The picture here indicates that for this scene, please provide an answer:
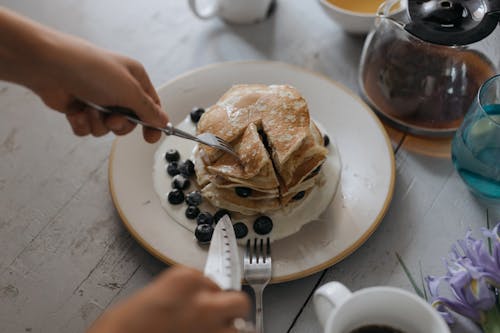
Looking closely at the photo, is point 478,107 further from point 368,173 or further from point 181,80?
point 181,80

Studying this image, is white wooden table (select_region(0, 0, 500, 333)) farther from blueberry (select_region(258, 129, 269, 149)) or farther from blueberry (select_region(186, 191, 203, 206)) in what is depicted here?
blueberry (select_region(258, 129, 269, 149))

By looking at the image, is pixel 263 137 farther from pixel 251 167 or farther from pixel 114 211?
pixel 114 211

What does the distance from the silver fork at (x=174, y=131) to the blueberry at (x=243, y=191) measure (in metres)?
0.06

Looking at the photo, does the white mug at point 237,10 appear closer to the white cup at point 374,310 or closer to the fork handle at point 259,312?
the fork handle at point 259,312

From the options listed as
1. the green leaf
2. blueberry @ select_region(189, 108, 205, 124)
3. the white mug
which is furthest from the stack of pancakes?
the white mug

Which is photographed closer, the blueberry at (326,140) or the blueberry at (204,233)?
the blueberry at (204,233)

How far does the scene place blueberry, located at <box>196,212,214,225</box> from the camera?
107 centimetres

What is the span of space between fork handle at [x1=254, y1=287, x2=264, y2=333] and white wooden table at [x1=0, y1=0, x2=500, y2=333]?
0.04 meters

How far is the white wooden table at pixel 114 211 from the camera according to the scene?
104cm

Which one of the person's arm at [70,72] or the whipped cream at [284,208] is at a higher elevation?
the person's arm at [70,72]

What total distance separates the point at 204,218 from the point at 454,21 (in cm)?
62

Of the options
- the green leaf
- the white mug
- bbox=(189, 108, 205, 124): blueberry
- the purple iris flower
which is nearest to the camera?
the purple iris flower

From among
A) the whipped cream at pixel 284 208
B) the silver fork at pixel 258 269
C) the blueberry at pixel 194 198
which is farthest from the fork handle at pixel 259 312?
the blueberry at pixel 194 198

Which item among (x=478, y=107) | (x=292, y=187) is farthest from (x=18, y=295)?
(x=478, y=107)
